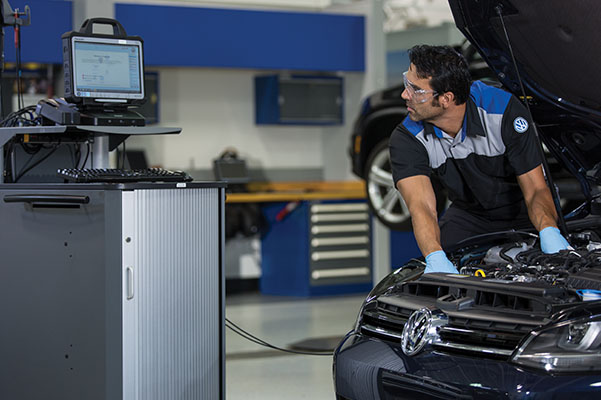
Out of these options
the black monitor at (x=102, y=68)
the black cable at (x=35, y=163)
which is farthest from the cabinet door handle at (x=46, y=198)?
the black monitor at (x=102, y=68)

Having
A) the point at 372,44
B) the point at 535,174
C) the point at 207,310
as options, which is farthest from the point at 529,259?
the point at 372,44

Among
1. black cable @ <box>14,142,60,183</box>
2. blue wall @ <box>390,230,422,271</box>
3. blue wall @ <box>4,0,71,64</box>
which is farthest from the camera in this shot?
blue wall @ <box>390,230,422,271</box>

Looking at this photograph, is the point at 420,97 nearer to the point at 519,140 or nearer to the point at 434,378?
the point at 519,140

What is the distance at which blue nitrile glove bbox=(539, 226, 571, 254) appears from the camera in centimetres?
255

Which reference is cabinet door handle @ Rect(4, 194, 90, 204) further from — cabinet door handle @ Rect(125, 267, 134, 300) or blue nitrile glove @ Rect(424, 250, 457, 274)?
blue nitrile glove @ Rect(424, 250, 457, 274)

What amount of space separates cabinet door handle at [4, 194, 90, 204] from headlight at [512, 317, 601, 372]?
1239mm

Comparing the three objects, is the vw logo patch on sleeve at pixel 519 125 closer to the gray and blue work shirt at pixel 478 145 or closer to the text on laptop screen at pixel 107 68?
the gray and blue work shirt at pixel 478 145

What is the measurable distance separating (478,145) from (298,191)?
12.9ft

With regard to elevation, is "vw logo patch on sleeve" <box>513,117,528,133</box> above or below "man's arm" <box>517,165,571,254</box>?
above

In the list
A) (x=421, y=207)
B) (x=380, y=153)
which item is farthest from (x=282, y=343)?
(x=421, y=207)

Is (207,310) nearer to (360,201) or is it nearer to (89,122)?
(89,122)

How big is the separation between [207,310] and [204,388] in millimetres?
221

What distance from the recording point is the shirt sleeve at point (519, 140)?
2.88 meters

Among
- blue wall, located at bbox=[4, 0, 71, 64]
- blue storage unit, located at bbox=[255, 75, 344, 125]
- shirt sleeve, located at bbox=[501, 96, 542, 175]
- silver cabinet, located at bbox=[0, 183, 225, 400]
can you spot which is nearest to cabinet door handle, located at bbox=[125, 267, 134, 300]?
silver cabinet, located at bbox=[0, 183, 225, 400]
